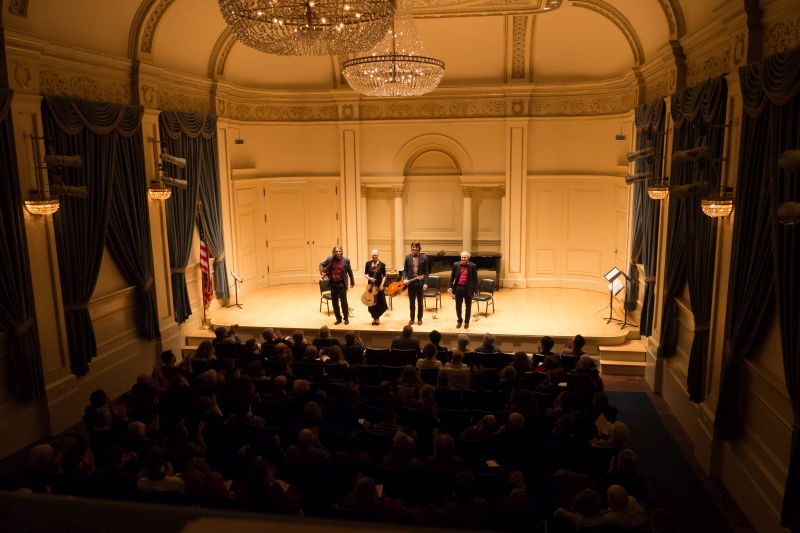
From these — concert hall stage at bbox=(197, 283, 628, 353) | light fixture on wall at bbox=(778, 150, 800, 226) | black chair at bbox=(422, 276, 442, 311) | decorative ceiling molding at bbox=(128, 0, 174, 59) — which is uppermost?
decorative ceiling molding at bbox=(128, 0, 174, 59)

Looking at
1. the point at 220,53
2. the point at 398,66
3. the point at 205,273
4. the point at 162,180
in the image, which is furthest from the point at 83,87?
the point at 205,273

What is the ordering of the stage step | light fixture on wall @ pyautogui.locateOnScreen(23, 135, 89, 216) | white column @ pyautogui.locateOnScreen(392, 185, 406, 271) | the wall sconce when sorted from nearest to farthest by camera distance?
light fixture on wall @ pyautogui.locateOnScreen(23, 135, 89, 216) < the stage step < the wall sconce < white column @ pyautogui.locateOnScreen(392, 185, 406, 271)

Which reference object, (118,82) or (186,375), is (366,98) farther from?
(186,375)

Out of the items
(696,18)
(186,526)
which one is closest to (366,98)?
(696,18)

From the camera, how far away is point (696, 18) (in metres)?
7.76

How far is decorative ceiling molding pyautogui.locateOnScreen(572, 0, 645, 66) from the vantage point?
35.2 feet

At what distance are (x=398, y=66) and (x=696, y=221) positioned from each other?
4.15m

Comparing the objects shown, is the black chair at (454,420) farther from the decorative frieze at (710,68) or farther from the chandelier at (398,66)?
the decorative frieze at (710,68)

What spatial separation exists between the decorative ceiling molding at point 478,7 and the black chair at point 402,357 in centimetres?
620

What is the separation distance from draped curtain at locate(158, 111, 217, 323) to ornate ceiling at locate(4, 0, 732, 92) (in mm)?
949

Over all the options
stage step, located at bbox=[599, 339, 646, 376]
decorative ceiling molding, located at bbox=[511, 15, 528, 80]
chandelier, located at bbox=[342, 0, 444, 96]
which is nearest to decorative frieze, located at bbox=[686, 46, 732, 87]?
chandelier, located at bbox=[342, 0, 444, 96]

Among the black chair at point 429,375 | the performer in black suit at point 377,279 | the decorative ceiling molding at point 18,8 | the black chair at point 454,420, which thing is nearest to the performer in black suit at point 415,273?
the performer in black suit at point 377,279

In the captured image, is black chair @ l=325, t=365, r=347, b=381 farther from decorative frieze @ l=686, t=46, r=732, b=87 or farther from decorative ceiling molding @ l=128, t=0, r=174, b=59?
decorative ceiling molding @ l=128, t=0, r=174, b=59

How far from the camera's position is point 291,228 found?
48.7ft
